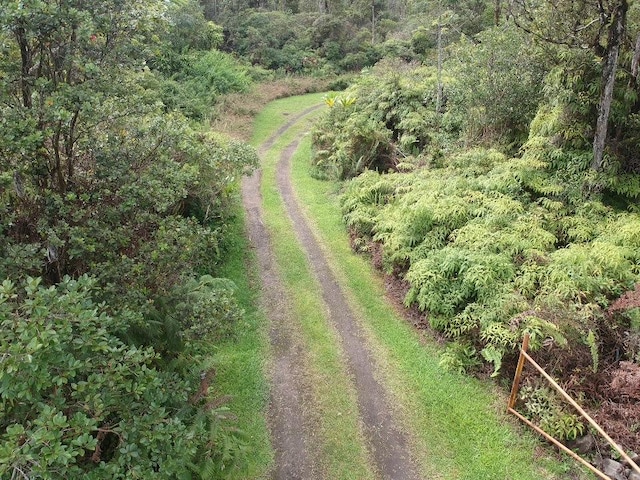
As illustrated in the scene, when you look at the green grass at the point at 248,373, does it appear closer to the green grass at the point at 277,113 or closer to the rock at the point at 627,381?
the rock at the point at 627,381

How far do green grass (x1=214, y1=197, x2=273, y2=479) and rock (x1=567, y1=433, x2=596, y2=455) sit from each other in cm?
508

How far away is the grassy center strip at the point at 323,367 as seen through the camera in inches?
304

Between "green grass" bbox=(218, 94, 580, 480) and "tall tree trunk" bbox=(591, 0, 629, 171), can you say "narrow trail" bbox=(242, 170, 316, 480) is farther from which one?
"tall tree trunk" bbox=(591, 0, 629, 171)

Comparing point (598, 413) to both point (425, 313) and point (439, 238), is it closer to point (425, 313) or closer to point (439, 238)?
point (425, 313)

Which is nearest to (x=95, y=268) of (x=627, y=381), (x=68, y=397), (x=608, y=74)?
(x=68, y=397)

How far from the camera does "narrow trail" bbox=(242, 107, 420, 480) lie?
764 centimetres

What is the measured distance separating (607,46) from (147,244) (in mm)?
11986

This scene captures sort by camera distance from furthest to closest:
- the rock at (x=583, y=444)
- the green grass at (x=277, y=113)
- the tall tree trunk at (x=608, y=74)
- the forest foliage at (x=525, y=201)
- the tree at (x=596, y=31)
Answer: the green grass at (x=277, y=113) → the tree at (x=596, y=31) → the tall tree trunk at (x=608, y=74) → the forest foliage at (x=525, y=201) → the rock at (x=583, y=444)

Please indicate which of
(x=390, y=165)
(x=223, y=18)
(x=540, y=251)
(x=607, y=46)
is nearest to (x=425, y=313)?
Answer: (x=540, y=251)

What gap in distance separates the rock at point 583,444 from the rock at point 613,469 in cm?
27

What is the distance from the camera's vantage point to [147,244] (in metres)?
6.59

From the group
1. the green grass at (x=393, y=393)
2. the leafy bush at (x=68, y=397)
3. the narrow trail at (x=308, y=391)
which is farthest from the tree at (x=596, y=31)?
the leafy bush at (x=68, y=397)

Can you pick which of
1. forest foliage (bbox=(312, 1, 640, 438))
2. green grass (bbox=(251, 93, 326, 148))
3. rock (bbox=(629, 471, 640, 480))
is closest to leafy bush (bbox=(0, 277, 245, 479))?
rock (bbox=(629, 471, 640, 480))

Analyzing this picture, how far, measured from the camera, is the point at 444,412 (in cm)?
855
